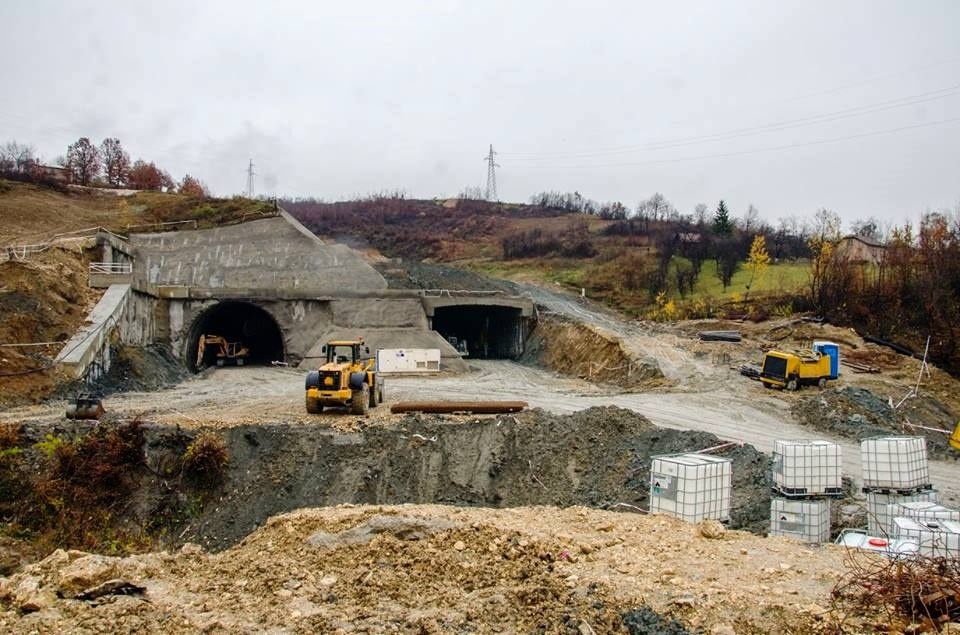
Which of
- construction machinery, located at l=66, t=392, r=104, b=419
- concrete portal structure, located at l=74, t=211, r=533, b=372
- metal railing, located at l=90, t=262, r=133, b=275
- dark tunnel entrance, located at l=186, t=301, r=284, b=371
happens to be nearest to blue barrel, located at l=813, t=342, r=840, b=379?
concrete portal structure, located at l=74, t=211, r=533, b=372

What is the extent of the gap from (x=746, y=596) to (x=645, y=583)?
2.65ft

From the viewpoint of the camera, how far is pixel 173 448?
13781 mm

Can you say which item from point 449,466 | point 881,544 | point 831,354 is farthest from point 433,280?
point 881,544

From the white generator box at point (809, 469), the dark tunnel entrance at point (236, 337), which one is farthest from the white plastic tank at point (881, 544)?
the dark tunnel entrance at point (236, 337)

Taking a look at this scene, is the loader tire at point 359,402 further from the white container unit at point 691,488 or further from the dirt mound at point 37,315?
the white container unit at point 691,488

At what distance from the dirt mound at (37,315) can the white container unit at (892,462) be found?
64.3 feet

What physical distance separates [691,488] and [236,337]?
31188 mm

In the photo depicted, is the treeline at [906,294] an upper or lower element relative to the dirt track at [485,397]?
upper

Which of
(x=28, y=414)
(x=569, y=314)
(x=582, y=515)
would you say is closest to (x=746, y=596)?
(x=582, y=515)

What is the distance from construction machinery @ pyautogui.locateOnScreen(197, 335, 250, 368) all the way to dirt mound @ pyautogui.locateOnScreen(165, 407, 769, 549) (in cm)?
1675

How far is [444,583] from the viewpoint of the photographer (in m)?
6.24

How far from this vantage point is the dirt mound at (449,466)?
41.5ft

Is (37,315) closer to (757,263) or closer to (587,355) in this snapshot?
(587,355)

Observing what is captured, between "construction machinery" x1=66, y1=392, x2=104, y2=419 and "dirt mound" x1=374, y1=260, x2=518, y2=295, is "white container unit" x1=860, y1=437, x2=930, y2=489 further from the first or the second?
"dirt mound" x1=374, y1=260, x2=518, y2=295
